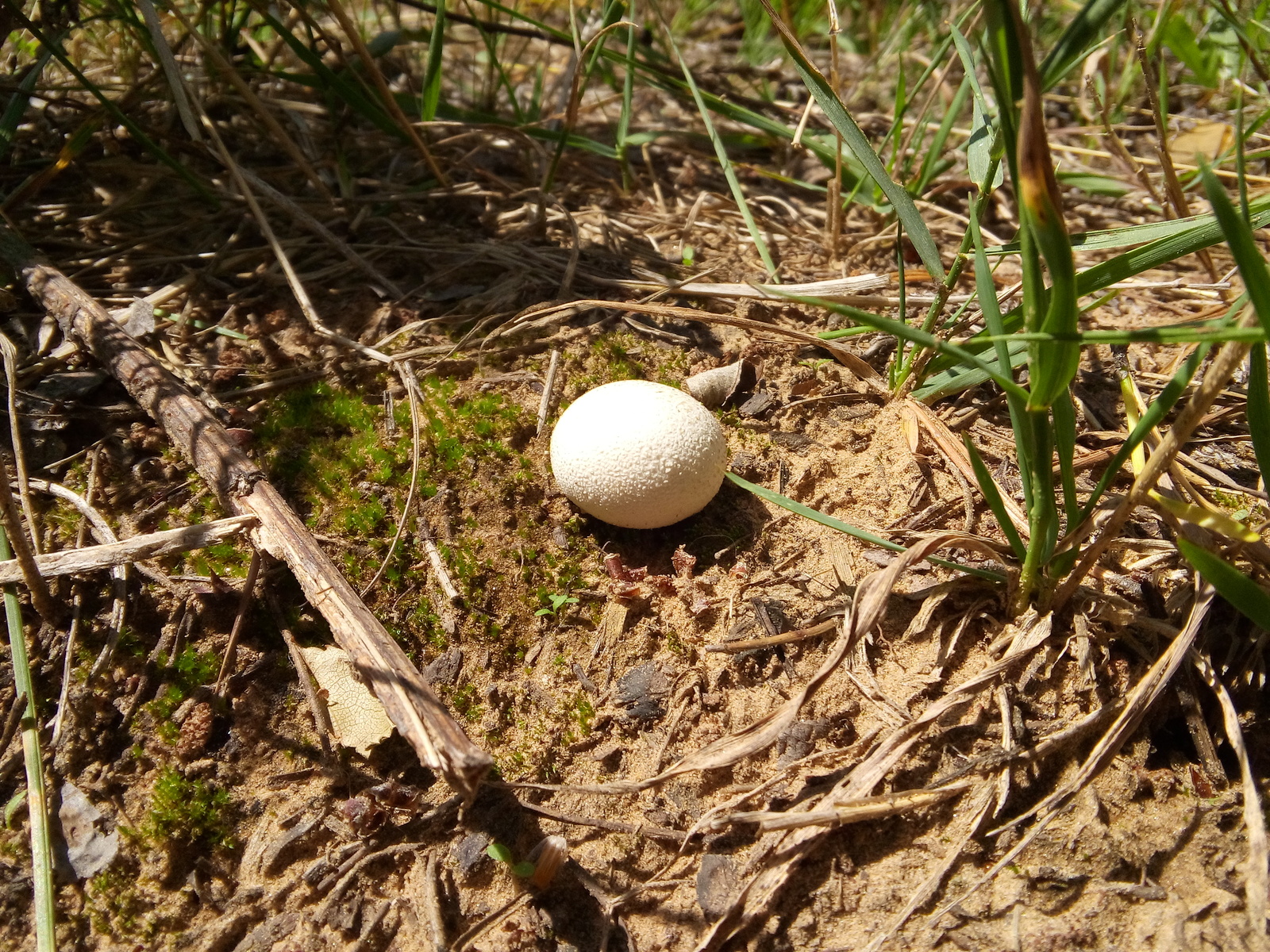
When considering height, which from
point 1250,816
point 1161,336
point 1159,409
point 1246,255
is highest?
point 1246,255

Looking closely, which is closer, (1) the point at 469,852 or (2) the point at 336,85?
(1) the point at 469,852

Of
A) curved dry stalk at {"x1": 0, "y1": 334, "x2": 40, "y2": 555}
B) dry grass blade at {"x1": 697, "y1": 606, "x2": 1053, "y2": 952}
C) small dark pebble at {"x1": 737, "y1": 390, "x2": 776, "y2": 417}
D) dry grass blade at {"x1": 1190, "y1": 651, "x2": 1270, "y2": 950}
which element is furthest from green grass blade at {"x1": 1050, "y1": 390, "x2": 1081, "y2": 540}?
curved dry stalk at {"x1": 0, "y1": 334, "x2": 40, "y2": 555}

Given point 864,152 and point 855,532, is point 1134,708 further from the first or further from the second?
point 864,152

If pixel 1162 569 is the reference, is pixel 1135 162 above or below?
above

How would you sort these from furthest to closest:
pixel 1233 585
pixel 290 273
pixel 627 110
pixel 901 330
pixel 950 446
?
pixel 627 110
pixel 290 273
pixel 950 446
pixel 1233 585
pixel 901 330

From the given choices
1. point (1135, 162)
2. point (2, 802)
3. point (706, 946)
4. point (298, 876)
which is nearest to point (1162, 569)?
point (706, 946)

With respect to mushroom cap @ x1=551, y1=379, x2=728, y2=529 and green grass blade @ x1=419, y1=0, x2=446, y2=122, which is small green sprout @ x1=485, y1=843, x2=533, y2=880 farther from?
green grass blade @ x1=419, y1=0, x2=446, y2=122

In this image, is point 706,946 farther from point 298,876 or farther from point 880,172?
point 880,172

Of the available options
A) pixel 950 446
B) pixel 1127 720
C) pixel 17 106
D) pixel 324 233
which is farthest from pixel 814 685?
pixel 17 106
